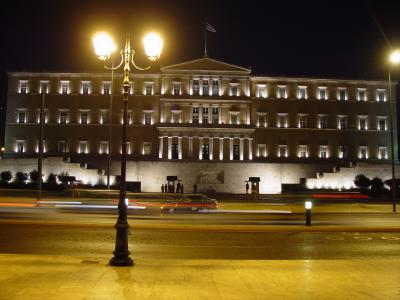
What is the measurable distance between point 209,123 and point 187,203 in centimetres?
3888

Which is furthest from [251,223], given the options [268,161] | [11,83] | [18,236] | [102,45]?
[11,83]

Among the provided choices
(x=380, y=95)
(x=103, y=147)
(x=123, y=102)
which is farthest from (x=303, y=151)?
(x=123, y=102)

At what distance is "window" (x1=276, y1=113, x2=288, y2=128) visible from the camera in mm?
66875

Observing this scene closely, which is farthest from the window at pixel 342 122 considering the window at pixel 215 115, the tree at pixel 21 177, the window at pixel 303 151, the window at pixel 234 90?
the tree at pixel 21 177

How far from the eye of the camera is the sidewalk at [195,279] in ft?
25.4

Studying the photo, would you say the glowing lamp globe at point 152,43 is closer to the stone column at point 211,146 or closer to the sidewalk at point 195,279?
the sidewalk at point 195,279

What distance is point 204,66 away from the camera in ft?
212

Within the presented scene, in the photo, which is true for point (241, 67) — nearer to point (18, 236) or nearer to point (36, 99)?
point (36, 99)

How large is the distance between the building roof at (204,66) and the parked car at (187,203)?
40813mm

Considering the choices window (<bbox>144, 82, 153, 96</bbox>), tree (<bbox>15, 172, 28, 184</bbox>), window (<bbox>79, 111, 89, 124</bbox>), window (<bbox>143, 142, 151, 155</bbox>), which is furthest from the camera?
window (<bbox>144, 82, 153, 96</bbox>)

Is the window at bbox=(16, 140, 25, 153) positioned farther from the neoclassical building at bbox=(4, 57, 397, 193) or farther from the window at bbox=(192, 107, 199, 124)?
the window at bbox=(192, 107, 199, 124)

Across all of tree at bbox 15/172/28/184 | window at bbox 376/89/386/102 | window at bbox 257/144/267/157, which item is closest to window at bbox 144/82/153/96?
window at bbox 257/144/267/157

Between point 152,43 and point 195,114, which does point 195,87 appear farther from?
point 152,43

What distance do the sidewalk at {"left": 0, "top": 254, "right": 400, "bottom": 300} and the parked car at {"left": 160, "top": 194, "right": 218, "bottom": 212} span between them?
13.5 m
